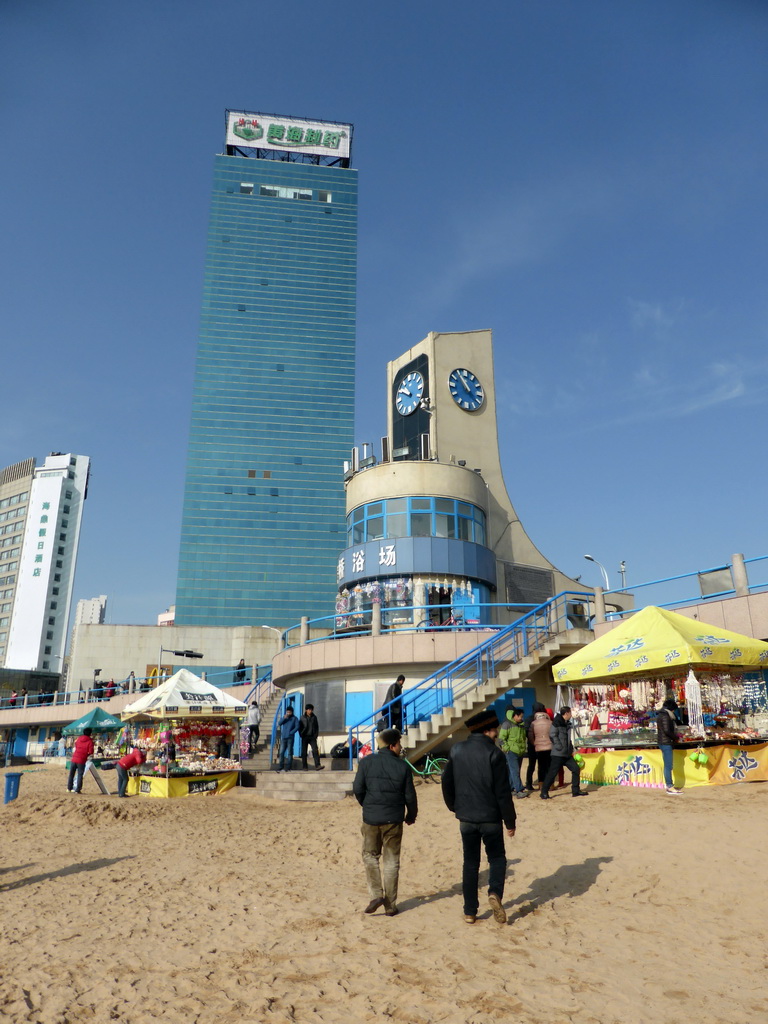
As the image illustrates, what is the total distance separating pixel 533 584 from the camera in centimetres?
3591

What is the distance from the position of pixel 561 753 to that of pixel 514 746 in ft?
2.83

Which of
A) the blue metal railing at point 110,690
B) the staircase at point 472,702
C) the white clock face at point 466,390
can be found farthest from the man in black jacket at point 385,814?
the white clock face at point 466,390

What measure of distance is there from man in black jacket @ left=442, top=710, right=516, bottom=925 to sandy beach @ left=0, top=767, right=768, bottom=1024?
0.97ft

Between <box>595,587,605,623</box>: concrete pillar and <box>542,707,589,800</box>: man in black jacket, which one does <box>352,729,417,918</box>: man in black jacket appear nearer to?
<box>542,707,589,800</box>: man in black jacket

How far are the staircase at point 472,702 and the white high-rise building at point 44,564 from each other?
416 feet

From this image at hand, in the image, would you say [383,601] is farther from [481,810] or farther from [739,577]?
[481,810]

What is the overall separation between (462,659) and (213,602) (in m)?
87.8

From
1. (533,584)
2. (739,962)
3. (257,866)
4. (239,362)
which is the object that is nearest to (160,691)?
(257,866)

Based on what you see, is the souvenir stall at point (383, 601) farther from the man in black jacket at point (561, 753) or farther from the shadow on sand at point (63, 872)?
the shadow on sand at point (63, 872)

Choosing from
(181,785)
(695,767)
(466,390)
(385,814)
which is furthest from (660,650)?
(466,390)

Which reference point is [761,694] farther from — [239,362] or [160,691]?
[239,362]

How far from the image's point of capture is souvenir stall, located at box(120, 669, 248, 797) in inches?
738

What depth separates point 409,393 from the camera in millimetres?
38062

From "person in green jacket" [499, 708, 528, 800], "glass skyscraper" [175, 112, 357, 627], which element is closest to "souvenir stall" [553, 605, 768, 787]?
"person in green jacket" [499, 708, 528, 800]
